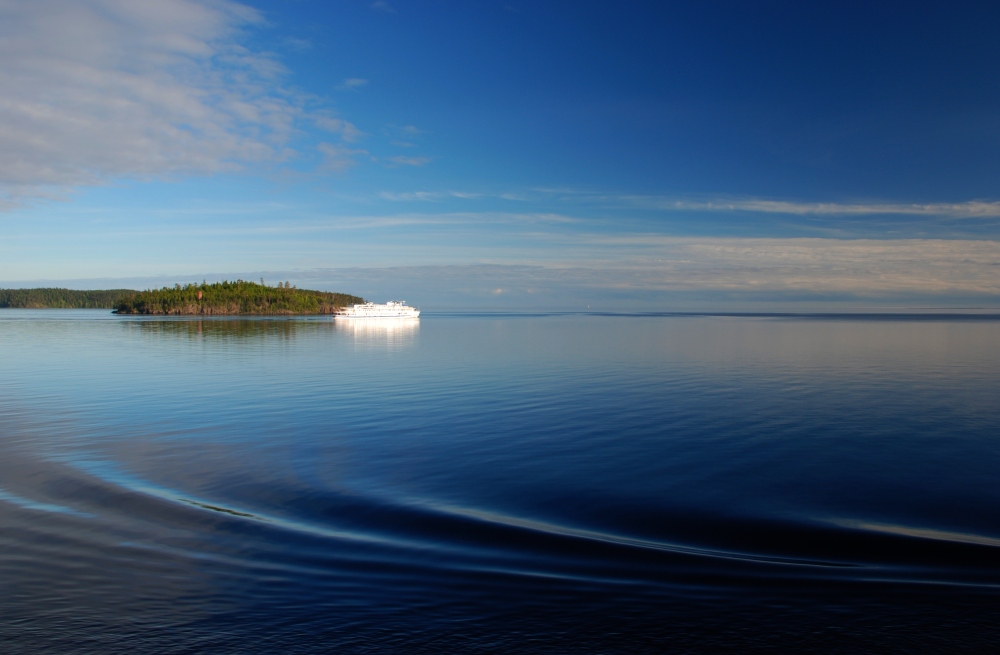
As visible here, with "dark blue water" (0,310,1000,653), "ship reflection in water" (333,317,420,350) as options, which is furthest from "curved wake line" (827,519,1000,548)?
"ship reflection in water" (333,317,420,350)

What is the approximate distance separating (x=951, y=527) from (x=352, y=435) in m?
14.8

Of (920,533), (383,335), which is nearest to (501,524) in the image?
(920,533)

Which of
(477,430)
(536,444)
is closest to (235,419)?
(477,430)

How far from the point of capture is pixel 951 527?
11.6 metres

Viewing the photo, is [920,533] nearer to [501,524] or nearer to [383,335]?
[501,524]

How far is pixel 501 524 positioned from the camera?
11.8m

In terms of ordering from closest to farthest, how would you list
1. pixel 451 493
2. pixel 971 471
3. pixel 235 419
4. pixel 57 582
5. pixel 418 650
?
pixel 418 650, pixel 57 582, pixel 451 493, pixel 971 471, pixel 235 419

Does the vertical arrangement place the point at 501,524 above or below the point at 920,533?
below

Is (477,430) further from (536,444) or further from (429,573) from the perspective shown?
(429,573)

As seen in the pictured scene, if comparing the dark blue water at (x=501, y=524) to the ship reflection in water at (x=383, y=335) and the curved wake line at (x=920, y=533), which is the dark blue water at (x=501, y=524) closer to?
the curved wake line at (x=920, y=533)

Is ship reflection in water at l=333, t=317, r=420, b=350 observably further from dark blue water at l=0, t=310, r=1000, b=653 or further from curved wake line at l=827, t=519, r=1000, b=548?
curved wake line at l=827, t=519, r=1000, b=548

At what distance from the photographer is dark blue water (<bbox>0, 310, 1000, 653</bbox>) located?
25.5 feet

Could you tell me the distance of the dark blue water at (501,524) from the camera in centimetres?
778

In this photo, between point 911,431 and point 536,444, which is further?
point 911,431
